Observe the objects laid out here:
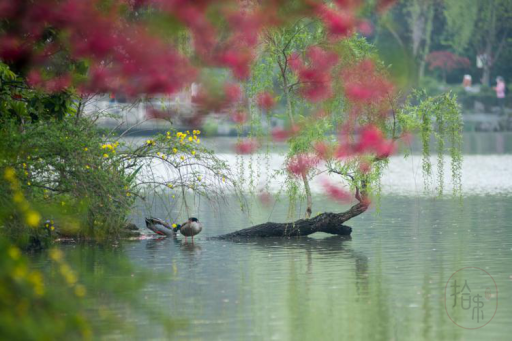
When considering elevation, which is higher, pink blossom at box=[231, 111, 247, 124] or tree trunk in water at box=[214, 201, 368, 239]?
pink blossom at box=[231, 111, 247, 124]

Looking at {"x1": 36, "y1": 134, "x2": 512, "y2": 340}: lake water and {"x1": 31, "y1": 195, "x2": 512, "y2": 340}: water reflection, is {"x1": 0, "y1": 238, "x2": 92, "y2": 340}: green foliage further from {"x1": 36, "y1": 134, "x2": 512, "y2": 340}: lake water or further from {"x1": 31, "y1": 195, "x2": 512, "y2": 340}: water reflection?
{"x1": 36, "y1": 134, "x2": 512, "y2": 340}: lake water

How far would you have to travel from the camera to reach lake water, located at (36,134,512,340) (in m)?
12.8

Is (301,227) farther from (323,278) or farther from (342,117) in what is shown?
(323,278)

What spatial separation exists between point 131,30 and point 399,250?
1101cm

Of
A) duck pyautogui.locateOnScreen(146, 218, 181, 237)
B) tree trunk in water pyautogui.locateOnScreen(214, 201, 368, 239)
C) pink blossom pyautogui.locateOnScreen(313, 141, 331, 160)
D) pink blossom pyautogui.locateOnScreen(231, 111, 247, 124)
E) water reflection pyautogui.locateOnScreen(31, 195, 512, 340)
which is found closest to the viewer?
water reflection pyautogui.locateOnScreen(31, 195, 512, 340)

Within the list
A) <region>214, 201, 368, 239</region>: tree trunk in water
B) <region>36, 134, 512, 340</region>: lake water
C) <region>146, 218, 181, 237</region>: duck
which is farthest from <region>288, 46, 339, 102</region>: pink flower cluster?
<region>146, 218, 181, 237</region>: duck

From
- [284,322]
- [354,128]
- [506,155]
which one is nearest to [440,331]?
[284,322]

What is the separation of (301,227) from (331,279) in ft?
18.1

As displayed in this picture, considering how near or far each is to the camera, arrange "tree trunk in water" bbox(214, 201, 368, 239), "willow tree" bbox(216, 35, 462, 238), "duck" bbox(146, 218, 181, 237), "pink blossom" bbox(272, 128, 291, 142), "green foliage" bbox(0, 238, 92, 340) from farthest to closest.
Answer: "duck" bbox(146, 218, 181, 237) < "tree trunk in water" bbox(214, 201, 368, 239) < "pink blossom" bbox(272, 128, 291, 142) < "willow tree" bbox(216, 35, 462, 238) < "green foliage" bbox(0, 238, 92, 340)

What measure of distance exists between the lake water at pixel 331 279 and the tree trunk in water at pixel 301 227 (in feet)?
1.00

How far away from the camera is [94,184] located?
18047 millimetres

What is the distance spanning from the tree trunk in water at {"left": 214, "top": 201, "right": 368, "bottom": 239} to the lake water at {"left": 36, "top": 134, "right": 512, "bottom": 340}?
12.0 inches

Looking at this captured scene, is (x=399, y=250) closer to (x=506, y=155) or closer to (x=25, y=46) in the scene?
(x=25, y=46)

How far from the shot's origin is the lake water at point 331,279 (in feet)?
42.0
